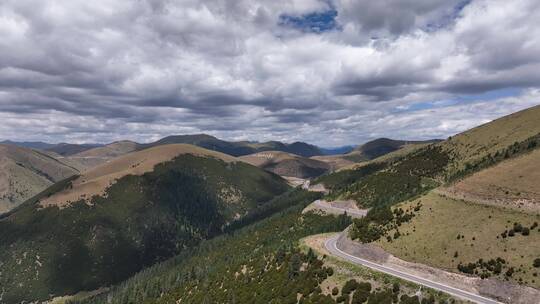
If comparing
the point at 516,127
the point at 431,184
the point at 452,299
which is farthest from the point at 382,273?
the point at 516,127

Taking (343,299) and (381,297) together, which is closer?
(381,297)

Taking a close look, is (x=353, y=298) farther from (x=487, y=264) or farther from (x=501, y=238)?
(x=501, y=238)

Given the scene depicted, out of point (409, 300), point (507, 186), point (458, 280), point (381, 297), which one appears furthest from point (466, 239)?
point (381, 297)

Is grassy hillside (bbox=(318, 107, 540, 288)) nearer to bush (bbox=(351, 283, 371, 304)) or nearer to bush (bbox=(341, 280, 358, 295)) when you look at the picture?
bush (bbox=(341, 280, 358, 295))

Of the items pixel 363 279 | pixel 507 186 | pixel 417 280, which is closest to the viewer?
pixel 417 280

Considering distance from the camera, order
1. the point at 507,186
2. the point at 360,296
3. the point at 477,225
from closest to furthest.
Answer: the point at 360,296, the point at 477,225, the point at 507,186

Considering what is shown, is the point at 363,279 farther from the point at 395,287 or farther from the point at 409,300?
the point at 409,300

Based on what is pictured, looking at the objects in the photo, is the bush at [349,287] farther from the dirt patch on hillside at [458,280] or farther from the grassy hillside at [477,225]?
the grassy hillside at [477,225]
